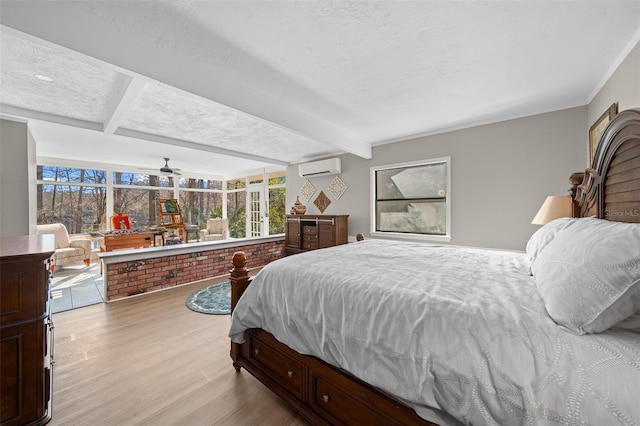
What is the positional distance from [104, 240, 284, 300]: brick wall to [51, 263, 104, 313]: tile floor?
1.04 feet

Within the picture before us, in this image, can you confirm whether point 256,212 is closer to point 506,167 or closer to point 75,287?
point 75,287

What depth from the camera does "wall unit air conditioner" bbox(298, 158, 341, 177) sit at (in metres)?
4.93

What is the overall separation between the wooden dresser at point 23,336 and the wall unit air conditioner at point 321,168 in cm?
412

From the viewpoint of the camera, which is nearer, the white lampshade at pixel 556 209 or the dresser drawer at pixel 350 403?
the dresser drawer at pixel 350 403

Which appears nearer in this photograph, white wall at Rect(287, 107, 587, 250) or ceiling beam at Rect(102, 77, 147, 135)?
ceiling beam at Rect(102, 77, 147, 135)

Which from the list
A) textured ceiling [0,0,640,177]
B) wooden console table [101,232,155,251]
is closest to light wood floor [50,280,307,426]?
wooden console table [101,232,155,251]

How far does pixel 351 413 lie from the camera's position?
4.05 ft

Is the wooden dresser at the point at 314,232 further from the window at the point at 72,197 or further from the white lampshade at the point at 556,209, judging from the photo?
the window at the point at 72,197

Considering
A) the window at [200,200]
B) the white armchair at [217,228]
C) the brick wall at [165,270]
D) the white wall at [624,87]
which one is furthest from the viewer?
the window at [200,200]

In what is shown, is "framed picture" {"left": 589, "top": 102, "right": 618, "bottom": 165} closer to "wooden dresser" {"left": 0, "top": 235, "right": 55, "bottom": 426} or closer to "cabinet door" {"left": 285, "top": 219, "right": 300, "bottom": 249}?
"wooden dresser" {"left": 0, "top": 235, "right": 55, "bottom": 426}

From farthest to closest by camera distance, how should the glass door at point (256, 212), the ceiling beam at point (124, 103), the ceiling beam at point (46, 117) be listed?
the glass door at point (256, 212) < the ceiling beam at point (46, 117) < the ceiling beam at point (124, 103)

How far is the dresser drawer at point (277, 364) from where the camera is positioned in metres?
1.50

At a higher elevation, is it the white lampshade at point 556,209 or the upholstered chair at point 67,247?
the white lampshade at point 556,209

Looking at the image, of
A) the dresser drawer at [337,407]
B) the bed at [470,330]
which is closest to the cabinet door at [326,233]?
the bed at [470,330]
